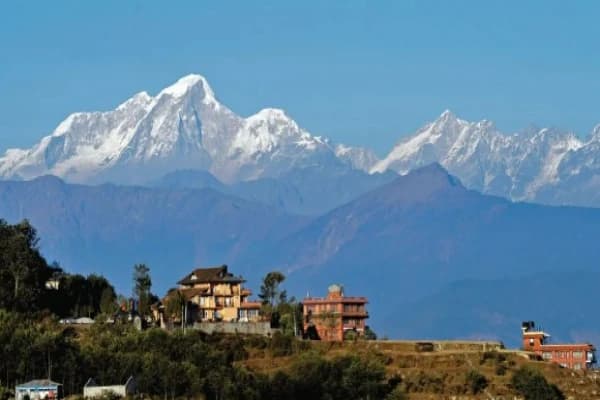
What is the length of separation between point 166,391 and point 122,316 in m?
29.2

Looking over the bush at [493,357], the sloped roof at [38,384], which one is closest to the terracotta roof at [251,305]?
the bush at [493,357]

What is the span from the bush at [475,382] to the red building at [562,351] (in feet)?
106

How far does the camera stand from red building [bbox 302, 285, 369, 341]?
164250 millimetres

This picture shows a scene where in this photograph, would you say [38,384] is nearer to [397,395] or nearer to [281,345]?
A: [397,395]

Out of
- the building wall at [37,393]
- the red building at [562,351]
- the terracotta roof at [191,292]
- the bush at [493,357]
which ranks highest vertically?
the terracotta roof at [191,292]

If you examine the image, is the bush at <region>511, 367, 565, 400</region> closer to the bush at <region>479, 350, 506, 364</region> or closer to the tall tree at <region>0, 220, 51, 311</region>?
the bush at <region>479, 350, 506, 364</region>

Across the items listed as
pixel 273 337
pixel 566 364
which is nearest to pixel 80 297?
pixel 273 337

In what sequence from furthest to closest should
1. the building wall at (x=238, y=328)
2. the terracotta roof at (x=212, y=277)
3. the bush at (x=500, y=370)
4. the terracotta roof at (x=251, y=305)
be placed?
the terracotta roof at (x=212, y=277) < the terracotta roof at (x=251, y=305) < the building wall at (x=238, y=328) < the bush at (x=500, y=370)

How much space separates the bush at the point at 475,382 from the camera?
452ft

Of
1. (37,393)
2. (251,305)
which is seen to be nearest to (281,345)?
(251,305)

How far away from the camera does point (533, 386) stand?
136 m

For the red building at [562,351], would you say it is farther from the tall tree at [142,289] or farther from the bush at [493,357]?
the tall tree at [142,289]

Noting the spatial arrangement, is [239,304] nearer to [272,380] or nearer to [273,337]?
[273,337]

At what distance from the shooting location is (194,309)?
16312cm
